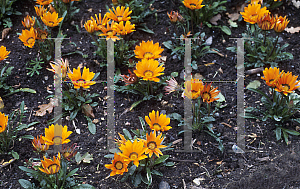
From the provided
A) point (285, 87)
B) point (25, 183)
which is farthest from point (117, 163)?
point (285, 87)

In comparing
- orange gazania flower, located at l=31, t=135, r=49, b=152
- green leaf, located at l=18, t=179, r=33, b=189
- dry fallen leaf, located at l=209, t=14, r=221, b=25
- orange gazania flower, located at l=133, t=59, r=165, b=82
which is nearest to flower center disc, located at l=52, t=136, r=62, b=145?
orange gazania flower, located at l=31, t=135, r=49, b=152

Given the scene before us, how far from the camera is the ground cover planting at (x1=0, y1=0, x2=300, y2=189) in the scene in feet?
7.91

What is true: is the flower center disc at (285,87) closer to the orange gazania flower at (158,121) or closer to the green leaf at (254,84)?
the green leaf at (254,84)

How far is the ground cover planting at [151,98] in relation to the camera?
241cm

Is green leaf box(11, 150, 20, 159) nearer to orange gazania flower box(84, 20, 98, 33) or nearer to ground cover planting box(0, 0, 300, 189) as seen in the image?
ground cover planting box(0, 0, 300, 189)

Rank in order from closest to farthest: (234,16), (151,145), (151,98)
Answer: (151,145) < (151,98) < (234,16)

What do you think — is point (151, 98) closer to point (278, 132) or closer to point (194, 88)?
point (194, 88)

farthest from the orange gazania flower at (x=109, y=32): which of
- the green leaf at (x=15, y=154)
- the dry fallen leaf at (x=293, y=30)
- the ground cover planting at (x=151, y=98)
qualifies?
the dry fallen leaf at (x=293, y=30)

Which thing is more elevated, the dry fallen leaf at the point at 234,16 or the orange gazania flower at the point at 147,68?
the dry fallen leaf at the point at 234,16

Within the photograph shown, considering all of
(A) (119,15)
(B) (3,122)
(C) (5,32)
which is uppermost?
(A) (119,15)

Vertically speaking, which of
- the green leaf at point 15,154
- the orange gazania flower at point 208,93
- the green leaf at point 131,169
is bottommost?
the green leaf at point 131,169

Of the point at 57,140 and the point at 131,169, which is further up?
the point at 57,140

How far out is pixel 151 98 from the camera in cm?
295

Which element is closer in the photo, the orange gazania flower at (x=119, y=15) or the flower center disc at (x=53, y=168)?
the flower center disc at (x=53, y=168)
